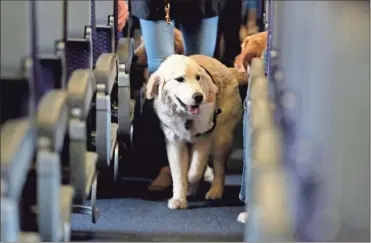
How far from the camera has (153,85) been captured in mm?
3150

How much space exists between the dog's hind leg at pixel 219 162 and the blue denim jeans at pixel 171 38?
15.2 inches

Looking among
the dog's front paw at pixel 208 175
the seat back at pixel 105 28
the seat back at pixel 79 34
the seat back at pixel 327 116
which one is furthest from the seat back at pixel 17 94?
the dog's front paw at pixel 208 175

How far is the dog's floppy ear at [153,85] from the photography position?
10.3 ft

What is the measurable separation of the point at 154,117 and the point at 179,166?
0.52m

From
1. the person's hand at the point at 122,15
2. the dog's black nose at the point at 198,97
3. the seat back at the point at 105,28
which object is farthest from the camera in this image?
the dog's black nose at the point at 198,97

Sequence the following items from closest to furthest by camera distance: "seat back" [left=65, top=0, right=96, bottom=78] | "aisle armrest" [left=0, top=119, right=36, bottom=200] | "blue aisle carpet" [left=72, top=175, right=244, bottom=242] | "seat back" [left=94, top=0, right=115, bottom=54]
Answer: "aisle armrest" [left=0, top=119, right=36, bottom=200]
"seat back" [left=65, top=0, right=96, bottom=78]
"seat back" [left=94, top=0, right=115, bottom=54]
"blue aisle carpet" [left=72, top=175, right=244, bottom=242]

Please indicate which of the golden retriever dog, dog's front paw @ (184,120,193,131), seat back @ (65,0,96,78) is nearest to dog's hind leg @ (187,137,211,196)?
the golden retriever dog

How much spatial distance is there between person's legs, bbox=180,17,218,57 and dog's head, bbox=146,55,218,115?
0.23 m

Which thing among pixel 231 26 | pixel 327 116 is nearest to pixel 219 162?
pixel 231 26

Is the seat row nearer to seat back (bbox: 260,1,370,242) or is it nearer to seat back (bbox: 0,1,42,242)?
seat back (bbox: 0,1,42,242)

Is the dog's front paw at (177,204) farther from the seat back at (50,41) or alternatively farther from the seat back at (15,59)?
the seat back at (15,59)

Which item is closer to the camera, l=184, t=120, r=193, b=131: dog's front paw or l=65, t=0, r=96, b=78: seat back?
l=65, t=0, r=96, b=78: seat back

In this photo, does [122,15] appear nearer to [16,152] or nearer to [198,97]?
[198,97]

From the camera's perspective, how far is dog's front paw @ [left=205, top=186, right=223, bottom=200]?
10.8 ft
